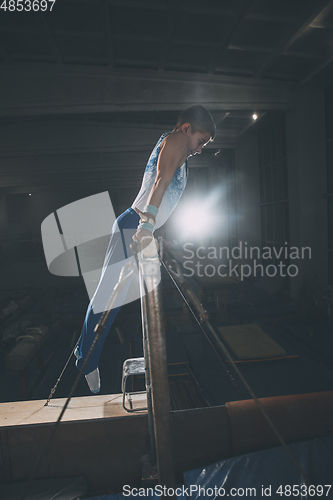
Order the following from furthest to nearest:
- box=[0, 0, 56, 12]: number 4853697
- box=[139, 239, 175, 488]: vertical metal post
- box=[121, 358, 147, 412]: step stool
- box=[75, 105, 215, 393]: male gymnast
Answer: box=[0, 0, 56, 12]: number 4853697
box=[121, 358, 147, 412]: step stool
box=[75, 105, 215, 393]: male gymnast
box=[139, 239, 175, 488]: vertical metal post

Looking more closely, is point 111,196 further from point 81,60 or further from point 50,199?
point 81,60

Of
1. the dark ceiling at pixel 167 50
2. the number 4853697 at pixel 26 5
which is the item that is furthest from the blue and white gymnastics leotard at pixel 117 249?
the number 4853697 at pixel 26 5

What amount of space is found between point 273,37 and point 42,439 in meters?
6.21

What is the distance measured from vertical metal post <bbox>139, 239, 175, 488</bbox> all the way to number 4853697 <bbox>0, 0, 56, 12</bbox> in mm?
4791

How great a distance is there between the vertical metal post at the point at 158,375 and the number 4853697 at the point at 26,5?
189 inches

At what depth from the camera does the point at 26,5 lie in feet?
13.0

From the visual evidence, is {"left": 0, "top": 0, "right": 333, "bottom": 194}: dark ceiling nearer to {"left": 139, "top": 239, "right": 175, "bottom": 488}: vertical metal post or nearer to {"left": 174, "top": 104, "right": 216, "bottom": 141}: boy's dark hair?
{"left": 174, "top": 104, "right": 216, "bottom": 141}: boy's dark hair

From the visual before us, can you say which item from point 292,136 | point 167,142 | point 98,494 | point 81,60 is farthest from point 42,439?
point 292,136

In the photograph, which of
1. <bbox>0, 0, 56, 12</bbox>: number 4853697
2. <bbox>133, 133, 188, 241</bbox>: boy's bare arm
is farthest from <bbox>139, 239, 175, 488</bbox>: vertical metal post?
<bbox>0, 0, 56, 12</bbox>: number 4853697

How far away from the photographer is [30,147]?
30.4 feet

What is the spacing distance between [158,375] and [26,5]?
520 cm

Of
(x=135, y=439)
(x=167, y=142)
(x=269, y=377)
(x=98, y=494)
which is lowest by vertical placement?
(x=269, y=377)

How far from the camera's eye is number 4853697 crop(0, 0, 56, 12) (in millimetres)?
3858

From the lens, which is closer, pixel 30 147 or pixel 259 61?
pixel 259 61
